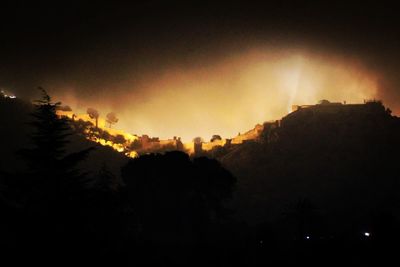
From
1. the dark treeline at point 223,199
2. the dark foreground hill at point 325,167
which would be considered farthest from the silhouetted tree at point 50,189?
the dark foreground hill at point 325,167

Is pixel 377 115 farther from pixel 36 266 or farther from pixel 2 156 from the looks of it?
pixel 36 266

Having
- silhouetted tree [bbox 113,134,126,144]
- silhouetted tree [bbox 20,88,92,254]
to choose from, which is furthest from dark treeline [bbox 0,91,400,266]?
silhouetted tree [bbox 113,134,126,144]

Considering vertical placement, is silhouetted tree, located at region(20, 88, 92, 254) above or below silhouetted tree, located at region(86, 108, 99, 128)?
below

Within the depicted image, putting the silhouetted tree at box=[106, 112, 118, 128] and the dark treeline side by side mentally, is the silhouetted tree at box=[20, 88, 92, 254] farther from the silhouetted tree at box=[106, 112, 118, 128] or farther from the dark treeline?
the silhouetted tree at box=[106, 112, 118, 128]

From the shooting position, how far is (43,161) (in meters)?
16.1

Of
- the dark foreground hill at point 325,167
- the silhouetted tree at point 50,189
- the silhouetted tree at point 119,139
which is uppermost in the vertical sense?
the silhouetted tree at point 119,139

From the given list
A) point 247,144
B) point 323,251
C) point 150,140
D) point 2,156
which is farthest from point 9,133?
point 323,251

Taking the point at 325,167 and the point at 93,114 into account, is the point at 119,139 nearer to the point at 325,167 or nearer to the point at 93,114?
the point at 93,114

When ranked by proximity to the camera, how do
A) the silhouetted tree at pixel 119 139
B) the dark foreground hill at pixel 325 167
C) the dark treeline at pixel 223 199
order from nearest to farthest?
1. the dark treeline at pixel 223 199
2. the dark foreground hill at pixel 325 167
3. the silhouetted tree at pixel 119 139

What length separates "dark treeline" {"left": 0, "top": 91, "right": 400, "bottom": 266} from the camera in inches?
602

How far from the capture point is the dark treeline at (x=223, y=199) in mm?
15281

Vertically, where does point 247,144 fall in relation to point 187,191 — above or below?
above

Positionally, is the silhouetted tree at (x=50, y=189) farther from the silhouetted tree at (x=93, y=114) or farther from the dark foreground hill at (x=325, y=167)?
the silhouetted tree at (x=93, y=114)

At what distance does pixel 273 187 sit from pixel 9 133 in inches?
3098
